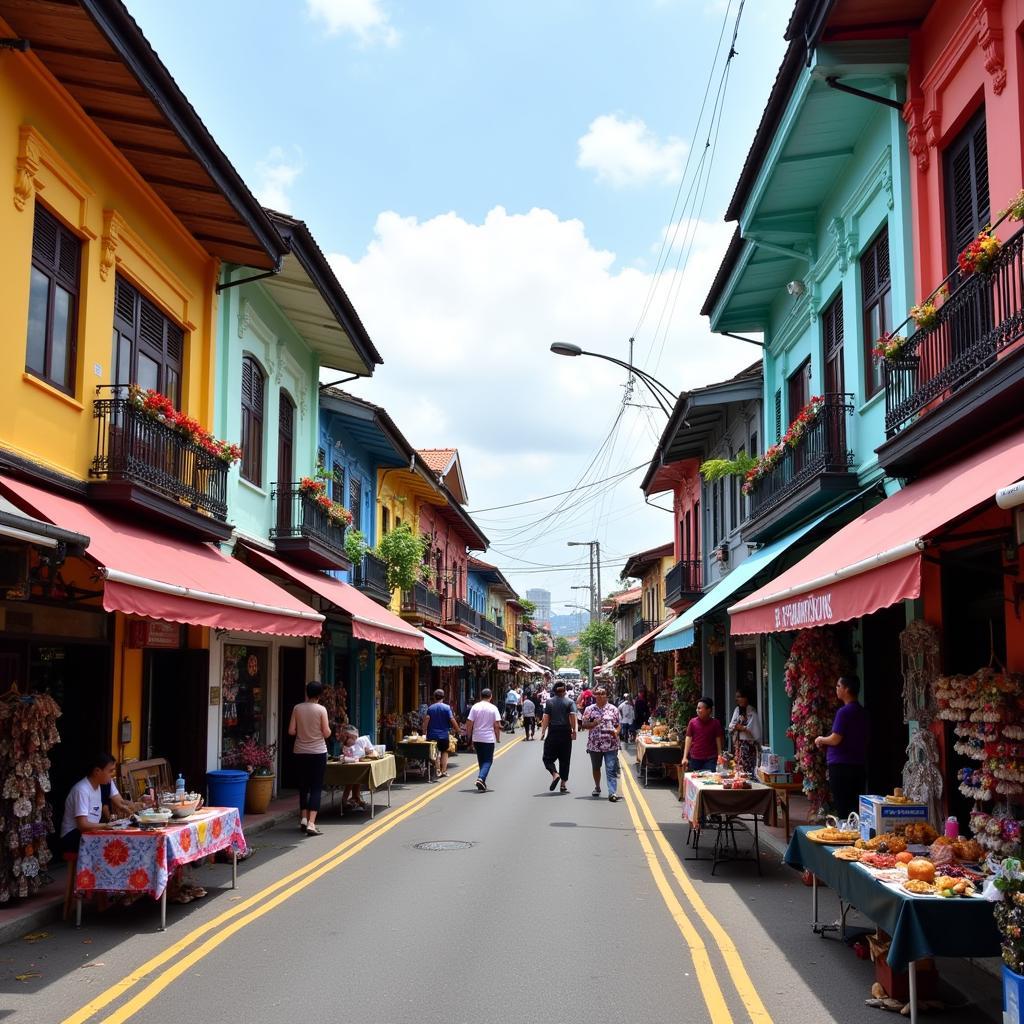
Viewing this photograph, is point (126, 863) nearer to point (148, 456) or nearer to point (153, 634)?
point (153, 634)

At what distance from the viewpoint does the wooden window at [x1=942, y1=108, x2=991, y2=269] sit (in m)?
9.78

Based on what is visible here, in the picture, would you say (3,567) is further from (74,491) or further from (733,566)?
(733,566)

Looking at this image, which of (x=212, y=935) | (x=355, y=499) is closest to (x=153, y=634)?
(x=212, y=935)

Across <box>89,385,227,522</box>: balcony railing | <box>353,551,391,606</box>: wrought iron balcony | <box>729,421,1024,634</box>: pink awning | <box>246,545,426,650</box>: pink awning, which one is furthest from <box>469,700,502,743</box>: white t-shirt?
<box>729,421,1024,634</box>: pink awning

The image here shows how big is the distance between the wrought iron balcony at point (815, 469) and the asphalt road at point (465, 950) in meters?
4.71

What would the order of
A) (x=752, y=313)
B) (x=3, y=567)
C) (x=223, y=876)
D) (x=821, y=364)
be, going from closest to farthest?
(x=3, y=567) → (x=223, y=876) → (x=821, y=364) → (x=752, y=313)

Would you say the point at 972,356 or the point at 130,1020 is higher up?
the point at 972,356

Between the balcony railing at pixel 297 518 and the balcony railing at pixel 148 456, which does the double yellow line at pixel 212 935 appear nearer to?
the balcony railing at pixel 148 456

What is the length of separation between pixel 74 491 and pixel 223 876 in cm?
415

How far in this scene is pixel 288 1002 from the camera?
611 cm

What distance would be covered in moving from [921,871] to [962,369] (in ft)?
14.7

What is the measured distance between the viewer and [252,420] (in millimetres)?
16844

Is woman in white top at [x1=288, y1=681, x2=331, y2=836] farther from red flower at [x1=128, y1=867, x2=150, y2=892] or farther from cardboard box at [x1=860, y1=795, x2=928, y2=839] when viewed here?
cardboard box at [x1=860, y1=795, x2=928, y2=839]

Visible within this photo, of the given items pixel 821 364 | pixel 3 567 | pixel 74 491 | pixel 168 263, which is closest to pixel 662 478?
pixel 821 364
